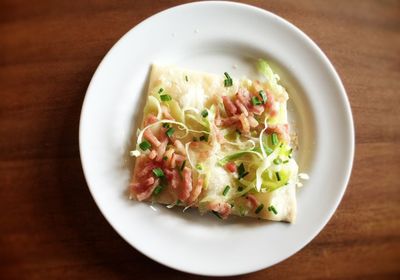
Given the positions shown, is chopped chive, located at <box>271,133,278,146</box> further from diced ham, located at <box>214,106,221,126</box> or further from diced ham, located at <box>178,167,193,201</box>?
diced ham, located at <box>178,167,193,201</box>

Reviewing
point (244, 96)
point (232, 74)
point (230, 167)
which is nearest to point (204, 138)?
point (230, 167)

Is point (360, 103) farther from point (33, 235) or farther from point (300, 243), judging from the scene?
point (33, 235)

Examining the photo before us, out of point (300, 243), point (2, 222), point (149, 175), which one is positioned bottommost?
point (2, 222)

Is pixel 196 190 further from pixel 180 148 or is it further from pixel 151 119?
pixel 151 119

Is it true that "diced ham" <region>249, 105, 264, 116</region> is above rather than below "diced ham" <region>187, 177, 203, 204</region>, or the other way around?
above

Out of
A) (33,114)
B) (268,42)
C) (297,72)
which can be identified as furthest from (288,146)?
(33,114)

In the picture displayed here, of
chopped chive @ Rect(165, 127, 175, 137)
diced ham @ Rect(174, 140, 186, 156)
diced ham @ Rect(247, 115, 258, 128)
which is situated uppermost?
diced ham @ Rect(247, 115, 258, 128)

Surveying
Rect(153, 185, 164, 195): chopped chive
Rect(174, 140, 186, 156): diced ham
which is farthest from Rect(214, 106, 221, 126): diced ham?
Rect(153, 185, 164, 195): chopped chive
